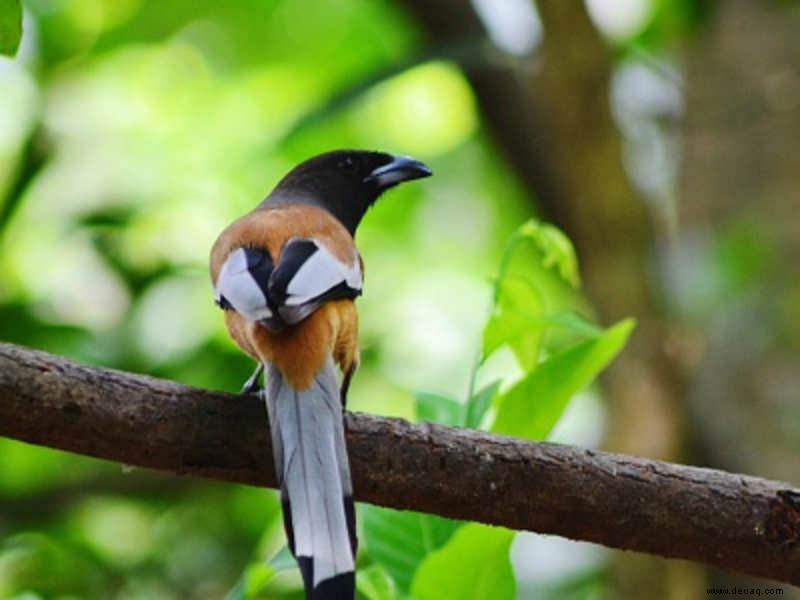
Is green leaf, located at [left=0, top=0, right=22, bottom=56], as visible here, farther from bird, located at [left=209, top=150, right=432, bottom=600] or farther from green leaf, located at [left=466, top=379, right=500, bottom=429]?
green leaf, located at [left=466, top=379, right=500, bottom=429]

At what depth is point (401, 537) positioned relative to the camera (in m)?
3.22

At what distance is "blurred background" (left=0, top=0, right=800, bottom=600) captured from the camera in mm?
5516

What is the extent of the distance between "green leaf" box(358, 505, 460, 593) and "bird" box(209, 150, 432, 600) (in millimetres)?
291

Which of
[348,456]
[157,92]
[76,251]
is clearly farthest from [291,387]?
[157,92]

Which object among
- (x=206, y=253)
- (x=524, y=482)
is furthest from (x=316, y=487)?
(x=206, y=253)

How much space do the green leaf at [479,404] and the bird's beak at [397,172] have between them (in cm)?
135

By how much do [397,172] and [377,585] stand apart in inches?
A: 68.8

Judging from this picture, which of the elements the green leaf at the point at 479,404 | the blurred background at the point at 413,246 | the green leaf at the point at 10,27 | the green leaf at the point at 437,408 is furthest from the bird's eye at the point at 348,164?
the green leaf at the point at 10,27

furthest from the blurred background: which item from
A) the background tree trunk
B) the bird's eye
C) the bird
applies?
the bird

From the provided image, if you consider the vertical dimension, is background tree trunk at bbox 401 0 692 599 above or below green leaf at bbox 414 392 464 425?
above

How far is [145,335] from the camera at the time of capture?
5875 millimetres

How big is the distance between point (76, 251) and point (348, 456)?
432 cm

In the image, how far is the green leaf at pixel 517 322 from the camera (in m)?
3.14

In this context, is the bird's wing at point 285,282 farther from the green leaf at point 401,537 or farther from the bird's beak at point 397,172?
the bird's beak at point 397,172
